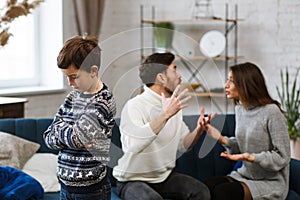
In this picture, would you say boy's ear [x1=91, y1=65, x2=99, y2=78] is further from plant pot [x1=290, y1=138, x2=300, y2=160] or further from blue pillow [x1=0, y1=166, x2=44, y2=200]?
plant pot [x1=290, y1=138, x2=300, y2=160]

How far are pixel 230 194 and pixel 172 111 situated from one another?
30.0 inches

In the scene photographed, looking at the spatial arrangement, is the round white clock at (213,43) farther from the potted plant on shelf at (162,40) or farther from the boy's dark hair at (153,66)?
the boy's dark hair at (153,66)

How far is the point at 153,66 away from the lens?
2.41 meters

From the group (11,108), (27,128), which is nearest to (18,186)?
(27,128)

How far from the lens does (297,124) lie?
4.82 meters

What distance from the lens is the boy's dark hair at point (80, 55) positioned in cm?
210

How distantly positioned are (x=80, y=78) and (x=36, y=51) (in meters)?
3.32

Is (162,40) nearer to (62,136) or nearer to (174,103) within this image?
(174,103)

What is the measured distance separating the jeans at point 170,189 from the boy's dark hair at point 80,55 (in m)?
1.01

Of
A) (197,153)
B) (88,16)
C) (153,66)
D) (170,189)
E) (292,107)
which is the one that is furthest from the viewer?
(88,16)

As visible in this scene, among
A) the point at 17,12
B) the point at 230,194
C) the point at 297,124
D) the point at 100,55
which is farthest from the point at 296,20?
the point at 17,12

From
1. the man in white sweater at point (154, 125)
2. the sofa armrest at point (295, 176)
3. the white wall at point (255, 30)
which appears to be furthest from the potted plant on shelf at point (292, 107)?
the man in white sweater at point (154, 125)

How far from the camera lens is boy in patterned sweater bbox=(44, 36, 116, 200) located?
2.09 metres

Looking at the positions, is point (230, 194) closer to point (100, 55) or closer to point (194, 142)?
point (194, 142)
